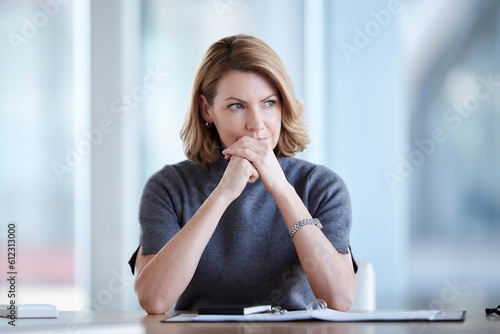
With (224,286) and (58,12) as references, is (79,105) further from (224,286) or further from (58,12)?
(224,286)

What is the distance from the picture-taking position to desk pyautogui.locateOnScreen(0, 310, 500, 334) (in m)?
1.04

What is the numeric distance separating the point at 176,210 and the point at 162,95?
2.27 metres

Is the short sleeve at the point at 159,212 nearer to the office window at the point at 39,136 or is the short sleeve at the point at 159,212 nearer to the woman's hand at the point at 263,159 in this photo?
the woman's hand at the point at 263,159

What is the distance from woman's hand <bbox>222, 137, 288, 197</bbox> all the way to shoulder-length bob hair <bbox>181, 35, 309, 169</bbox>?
0.17m

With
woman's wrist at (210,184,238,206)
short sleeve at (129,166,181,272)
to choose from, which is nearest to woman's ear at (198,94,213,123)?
short sleeve at (129,166,181,272)

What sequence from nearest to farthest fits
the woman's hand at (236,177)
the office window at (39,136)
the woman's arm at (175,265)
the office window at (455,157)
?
the woman's arm at (175,265), the woman's hand at (236,177), the office window at (455,157), the office window at (39,136)

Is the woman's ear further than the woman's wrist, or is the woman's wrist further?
the woman's ear

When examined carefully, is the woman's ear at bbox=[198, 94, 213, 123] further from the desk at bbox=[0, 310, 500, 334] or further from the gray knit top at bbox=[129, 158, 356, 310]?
the desk at bbox=[0, 310, 500, 334]

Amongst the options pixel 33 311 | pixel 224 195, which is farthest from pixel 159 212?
pixel 33 311

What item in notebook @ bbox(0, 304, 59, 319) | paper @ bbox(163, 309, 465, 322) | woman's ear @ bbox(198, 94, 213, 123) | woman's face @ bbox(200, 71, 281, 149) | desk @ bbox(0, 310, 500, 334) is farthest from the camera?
woman's ear @ bbox(198, 94, 213, 123)

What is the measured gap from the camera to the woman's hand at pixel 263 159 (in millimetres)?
1673

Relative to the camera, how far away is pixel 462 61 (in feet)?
11.5

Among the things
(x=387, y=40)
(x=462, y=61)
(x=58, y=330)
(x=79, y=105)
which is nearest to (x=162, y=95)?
(x=79, y=105)

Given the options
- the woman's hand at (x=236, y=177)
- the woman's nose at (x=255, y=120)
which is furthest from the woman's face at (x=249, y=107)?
the woman's hand at (x=236, y=177)
